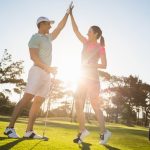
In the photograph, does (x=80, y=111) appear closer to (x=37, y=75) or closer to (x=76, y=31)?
(x=37, y=75)

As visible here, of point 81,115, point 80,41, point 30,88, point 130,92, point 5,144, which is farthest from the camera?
point 130,92

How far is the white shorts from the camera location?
20.6ft

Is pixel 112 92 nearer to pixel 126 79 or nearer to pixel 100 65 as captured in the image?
pixel 126 79

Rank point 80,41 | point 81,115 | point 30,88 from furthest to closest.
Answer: point 80,41 → point 81,115 → point 30,88

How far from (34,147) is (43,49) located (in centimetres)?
241

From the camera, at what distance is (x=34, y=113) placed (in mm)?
6531

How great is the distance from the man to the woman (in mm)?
837

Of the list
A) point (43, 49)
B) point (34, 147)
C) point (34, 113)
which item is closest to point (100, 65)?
point (43, 49)

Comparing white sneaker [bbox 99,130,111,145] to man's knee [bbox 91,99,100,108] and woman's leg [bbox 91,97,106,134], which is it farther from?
man's knee [bbox 91,99,100,108]

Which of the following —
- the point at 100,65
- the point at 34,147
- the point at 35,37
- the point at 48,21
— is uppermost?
the point at 48,21

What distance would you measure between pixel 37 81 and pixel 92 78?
1337 millimetres

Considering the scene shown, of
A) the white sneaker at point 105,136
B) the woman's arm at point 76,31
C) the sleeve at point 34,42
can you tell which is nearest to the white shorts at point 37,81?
the sleeve at point 34,42

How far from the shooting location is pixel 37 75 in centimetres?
632

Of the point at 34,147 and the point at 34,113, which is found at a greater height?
the point at 34,113
